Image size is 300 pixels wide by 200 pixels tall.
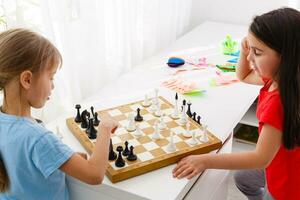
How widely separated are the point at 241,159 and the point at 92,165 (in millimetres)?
467

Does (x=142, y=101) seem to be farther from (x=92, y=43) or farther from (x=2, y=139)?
(x=2, y=139)

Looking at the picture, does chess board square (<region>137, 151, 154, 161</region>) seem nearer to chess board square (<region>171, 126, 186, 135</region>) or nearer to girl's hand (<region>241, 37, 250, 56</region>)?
chess board square (<region>171, 126, 186, 135</region>)

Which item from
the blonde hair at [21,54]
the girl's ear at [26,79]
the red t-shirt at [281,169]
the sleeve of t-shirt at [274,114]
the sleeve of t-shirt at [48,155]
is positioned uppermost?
the blonde hair at [21,54]

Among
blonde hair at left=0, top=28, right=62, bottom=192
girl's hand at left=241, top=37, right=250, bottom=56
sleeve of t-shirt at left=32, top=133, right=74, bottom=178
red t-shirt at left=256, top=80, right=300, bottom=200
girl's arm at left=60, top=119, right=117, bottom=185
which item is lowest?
red t-shirt at left=256, top=80, right=300, bottom=200

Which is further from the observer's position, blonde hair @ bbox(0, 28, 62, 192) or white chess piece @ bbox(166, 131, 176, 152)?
white chess piece @ bbox(166, 131, 176, 152)

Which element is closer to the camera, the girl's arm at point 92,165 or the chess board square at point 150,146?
the girl's arm at point 92,165

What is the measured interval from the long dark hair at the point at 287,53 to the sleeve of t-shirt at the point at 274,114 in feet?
0.04

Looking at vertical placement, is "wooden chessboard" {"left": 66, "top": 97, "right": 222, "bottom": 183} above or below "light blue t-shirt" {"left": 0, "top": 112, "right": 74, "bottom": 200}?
below

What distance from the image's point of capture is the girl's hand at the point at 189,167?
1213mm

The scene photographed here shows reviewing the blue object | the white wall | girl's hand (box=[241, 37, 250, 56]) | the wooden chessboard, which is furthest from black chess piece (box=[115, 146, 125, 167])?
the white wall

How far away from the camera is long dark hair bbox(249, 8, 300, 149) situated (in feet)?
3.84

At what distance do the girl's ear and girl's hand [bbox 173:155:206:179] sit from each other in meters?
0.50

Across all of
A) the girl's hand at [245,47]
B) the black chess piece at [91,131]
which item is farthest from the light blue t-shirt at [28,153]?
the girl's hand at [245,47]

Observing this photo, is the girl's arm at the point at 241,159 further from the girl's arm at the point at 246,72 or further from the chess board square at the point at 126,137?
the girl's arm at the point at 246,72
